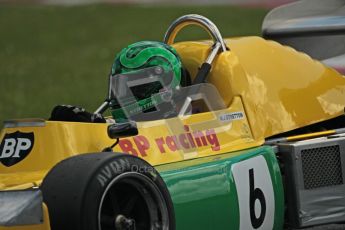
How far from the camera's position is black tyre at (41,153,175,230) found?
4.59m

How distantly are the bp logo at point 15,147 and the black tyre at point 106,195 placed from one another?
46 cm

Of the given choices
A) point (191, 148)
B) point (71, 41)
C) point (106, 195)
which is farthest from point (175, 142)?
point (71, 41)

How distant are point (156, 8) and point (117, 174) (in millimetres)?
18809

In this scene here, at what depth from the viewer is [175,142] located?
558cm

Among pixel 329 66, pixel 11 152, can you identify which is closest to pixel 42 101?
pixel 329 66

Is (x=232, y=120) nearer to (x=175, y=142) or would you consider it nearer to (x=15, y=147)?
(x=175, y=142)

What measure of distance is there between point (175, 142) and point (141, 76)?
52cm

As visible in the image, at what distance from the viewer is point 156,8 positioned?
2339 cm

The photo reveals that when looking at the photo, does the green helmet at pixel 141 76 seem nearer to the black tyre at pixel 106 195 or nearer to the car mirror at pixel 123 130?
the car mirror at pixel 123 130

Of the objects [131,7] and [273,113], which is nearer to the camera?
[273,113]

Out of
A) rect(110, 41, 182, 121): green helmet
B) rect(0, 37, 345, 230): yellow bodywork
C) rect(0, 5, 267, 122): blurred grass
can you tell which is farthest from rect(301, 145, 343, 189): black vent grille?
rect(0, 5, 267, 122): blurred grass

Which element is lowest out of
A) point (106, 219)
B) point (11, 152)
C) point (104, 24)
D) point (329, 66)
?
point (106, 219)

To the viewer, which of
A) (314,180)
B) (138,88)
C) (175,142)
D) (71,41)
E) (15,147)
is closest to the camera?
(15,147)

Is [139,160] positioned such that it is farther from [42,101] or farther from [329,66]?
[42,101]
